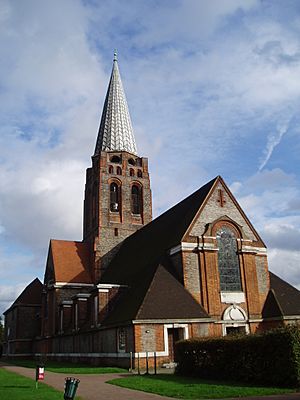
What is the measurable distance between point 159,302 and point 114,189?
24.7 metres

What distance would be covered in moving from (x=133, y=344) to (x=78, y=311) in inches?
591

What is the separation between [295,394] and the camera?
1429cm

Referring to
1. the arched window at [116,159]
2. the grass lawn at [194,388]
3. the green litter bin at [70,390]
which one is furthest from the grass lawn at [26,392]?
the arched window at [116,159]

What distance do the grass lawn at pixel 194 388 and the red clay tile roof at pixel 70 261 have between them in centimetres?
2762

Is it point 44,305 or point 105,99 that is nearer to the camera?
point 44,305

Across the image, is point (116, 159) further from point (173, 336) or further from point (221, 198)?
point (173, 336)

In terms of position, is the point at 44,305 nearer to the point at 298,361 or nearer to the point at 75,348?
the point at 75,348

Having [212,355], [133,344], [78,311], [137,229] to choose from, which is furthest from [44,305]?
[212,355]

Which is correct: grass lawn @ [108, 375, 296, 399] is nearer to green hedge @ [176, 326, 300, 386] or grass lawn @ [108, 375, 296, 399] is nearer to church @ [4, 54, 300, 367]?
green hedge @ [176, 326, 300, 386]

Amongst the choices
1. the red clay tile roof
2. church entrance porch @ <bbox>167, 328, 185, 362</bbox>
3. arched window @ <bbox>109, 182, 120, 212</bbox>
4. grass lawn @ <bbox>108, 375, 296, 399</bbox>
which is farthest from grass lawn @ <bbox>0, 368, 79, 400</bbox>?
arched window @ <bbox>109, 182, 120, 212</bbox>

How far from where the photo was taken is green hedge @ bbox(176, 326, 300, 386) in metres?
16.1

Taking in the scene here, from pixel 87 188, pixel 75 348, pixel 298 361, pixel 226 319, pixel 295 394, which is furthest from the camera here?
pixel 87 188

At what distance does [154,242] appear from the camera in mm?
37875

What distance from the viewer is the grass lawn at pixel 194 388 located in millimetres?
14469
